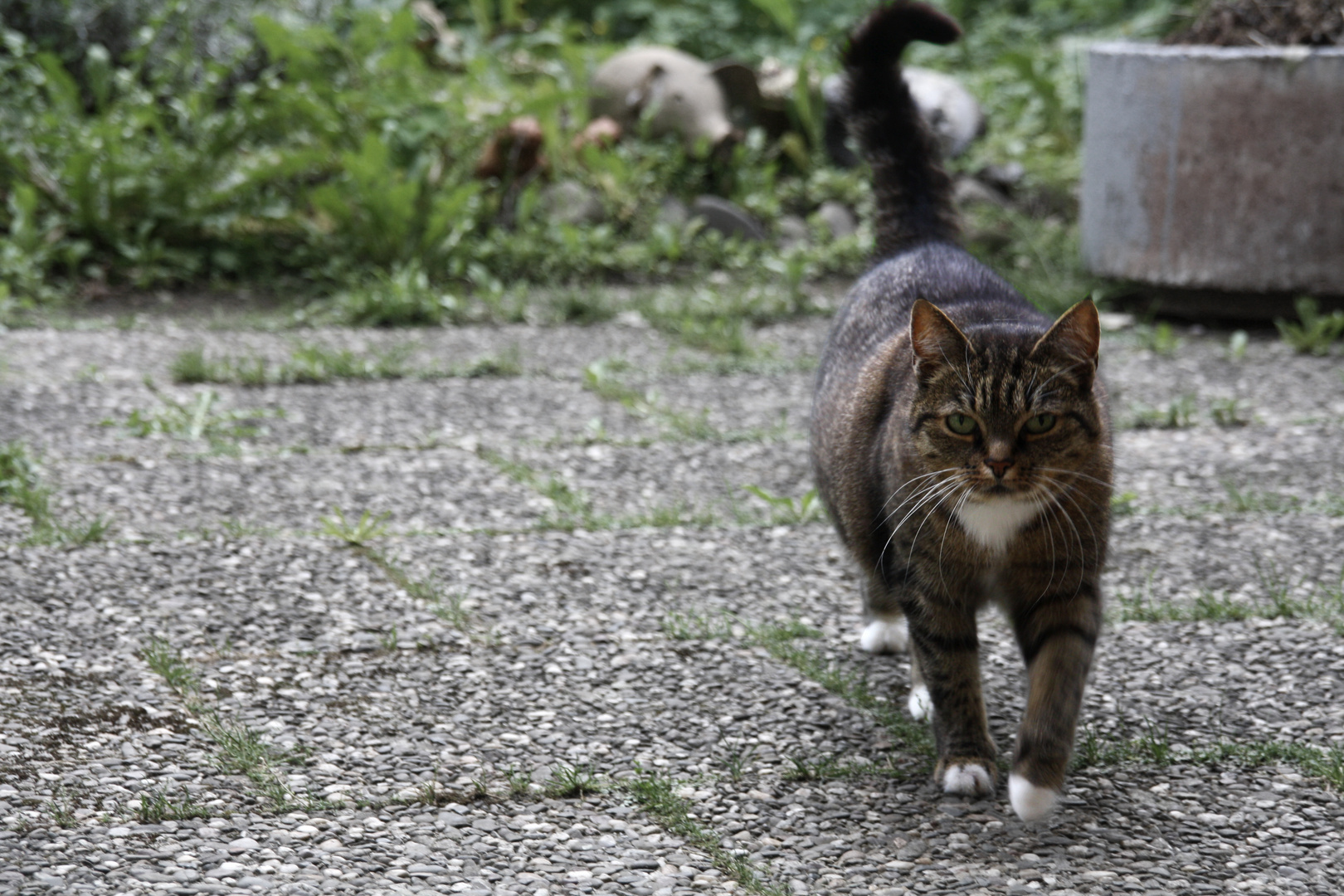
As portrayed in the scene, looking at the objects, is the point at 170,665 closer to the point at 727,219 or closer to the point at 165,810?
the point at 165,810

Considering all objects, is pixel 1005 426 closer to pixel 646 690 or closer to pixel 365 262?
pixel 646 690

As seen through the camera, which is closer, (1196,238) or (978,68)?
(1196,238)

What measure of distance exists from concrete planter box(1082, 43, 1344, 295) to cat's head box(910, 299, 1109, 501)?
3405 millimetres

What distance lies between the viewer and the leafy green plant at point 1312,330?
519 centimetres

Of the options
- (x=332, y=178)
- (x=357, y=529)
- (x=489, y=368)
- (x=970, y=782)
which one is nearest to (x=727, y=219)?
(x=332, y=178)

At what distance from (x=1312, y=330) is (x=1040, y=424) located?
11.1 ft

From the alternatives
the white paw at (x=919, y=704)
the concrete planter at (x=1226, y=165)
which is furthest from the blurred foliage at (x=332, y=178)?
the white paw at (x=919, y=704)

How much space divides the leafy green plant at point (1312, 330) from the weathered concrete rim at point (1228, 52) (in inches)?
36.8

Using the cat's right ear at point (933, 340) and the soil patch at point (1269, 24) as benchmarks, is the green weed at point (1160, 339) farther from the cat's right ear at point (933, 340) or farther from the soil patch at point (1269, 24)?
the cat's right ear at point (933, 340)

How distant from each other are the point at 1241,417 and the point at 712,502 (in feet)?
6.28

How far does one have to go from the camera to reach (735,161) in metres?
7.24

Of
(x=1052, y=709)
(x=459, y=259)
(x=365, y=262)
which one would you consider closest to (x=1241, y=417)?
(x=1052, y=709)

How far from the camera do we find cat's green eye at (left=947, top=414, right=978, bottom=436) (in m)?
2.39

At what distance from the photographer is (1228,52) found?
5277mm
